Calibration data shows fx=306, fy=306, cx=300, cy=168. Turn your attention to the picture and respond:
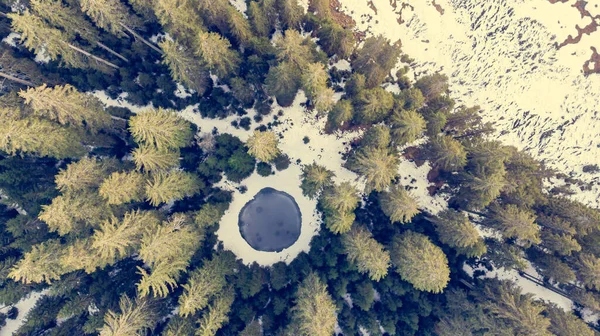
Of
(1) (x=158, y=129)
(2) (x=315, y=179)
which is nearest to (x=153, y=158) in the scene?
(1) (x=158, y=129)

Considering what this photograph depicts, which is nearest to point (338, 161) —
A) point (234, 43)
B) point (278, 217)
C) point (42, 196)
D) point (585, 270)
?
point (278, 217)

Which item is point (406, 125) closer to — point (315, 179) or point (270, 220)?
point (315, 179)

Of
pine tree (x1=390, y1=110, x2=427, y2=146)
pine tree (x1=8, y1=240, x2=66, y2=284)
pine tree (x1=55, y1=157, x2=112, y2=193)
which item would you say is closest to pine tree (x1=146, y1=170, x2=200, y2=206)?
pine tree (x1=55, y1=157, x2=112, y2=193)

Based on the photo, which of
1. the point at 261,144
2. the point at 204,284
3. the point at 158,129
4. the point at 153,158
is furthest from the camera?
the point at 204,284

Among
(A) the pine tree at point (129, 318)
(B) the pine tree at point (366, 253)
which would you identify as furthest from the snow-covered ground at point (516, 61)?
(A) the pine tree at point (129, 318)

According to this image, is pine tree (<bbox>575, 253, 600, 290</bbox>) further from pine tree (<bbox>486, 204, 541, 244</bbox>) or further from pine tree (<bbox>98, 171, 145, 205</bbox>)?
pine tree (<bbox>98, 171, 145, 205</bbox>)
